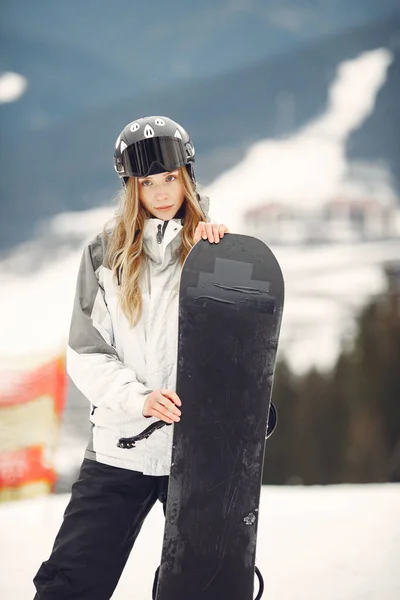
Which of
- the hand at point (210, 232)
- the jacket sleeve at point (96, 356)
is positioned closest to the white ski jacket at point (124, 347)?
the jacket sleeve at point (96, 356)

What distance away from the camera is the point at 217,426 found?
1359 millimetres

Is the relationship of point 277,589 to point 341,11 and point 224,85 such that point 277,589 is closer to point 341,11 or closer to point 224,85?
point 224,85

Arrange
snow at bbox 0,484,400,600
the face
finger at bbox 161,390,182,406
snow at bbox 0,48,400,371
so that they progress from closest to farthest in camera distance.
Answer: finger at bbox 161,390,182,406 < the face < snow at bbox 0,484,400,600 < snow at bbox 0,48,400,371

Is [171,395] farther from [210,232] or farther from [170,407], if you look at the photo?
[210,232]

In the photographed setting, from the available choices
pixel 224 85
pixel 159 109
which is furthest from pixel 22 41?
pixel 224 85

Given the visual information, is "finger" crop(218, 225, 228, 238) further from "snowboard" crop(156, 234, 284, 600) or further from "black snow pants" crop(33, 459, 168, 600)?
"black snow pants" crop(33, 459, 168, 600)

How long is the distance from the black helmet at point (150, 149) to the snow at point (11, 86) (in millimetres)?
9268

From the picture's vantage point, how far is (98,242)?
156cm

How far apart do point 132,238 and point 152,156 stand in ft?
0.58

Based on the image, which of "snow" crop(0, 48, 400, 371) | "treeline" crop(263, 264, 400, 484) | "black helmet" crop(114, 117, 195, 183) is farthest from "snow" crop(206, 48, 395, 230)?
"black helmet" crop(114, 117, 195, 183)

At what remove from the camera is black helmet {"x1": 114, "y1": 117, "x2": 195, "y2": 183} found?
1.51 meters

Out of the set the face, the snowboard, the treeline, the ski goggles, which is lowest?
the treeline

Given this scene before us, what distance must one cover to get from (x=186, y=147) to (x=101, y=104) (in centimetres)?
990

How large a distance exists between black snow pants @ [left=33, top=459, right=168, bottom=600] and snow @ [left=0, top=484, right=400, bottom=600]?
97cm
